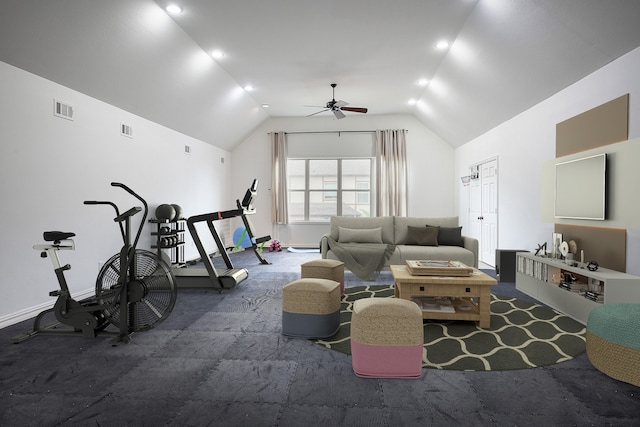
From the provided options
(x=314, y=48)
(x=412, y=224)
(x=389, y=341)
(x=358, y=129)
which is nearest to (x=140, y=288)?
(x=389, y=341)

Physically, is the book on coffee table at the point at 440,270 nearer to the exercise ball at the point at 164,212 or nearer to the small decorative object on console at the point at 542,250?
the small decorative object on console at the point at 542,250

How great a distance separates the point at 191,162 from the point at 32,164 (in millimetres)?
3269

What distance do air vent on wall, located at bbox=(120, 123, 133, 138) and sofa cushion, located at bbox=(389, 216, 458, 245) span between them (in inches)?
160

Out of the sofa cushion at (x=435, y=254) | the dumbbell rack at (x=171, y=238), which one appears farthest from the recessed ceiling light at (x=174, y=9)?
the sofa cushion at (x=435, y=254)

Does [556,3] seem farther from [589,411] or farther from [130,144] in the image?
[130,144]

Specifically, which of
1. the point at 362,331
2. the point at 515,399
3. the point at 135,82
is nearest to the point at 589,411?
the point at 515,399

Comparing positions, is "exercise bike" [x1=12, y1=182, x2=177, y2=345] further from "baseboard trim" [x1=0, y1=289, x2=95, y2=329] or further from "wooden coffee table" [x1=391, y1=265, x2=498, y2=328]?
"wooden coffee table" [x1=391, y1=265, x2=498, y2=328]

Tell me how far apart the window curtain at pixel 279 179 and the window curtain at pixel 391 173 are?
218 centimetres

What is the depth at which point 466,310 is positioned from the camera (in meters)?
3.00

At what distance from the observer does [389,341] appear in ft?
6.77

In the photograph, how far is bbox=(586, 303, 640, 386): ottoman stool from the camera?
6.57 feet

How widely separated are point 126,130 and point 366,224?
3.70 metres

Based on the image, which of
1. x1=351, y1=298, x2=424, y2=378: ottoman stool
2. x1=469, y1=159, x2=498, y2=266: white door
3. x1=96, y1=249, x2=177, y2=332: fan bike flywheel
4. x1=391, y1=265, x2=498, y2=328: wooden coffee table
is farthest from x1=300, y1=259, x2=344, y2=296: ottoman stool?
x1=469, y1=159, x2=498, y2=266: white door

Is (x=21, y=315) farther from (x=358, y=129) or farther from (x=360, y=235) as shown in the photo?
(x=358, y=129)
